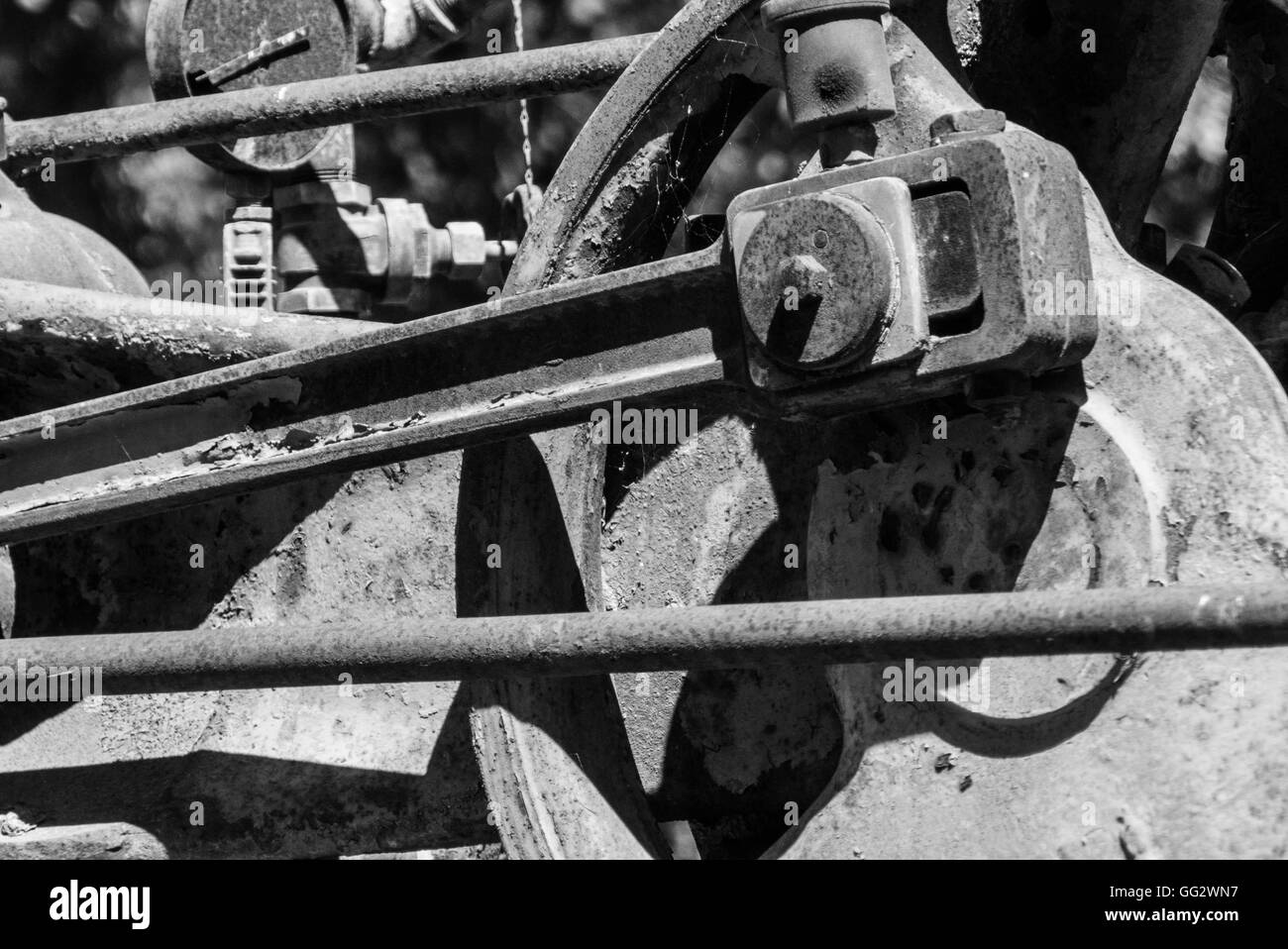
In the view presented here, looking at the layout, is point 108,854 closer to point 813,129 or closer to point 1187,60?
point 813,129

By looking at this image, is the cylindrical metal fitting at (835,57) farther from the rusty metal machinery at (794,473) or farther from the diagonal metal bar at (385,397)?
the diagonal metal bar at (385,397)

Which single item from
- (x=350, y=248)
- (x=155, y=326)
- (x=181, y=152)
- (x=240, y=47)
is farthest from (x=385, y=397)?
(x=181, y=152)

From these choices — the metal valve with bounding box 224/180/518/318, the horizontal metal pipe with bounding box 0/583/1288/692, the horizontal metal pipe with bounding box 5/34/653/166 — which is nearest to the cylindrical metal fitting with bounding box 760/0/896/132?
the horizontal metal pipe with bounding box 0/583/1288/692

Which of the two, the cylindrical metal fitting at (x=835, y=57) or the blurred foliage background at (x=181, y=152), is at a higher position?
the blurred foliage background at (x=181, y=152)

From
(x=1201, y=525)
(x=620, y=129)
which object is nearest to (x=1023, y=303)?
(x=1201, y=525)

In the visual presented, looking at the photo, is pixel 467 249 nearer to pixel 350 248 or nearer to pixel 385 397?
pixel 350 248

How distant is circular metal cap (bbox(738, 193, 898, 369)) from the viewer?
4.85 feet

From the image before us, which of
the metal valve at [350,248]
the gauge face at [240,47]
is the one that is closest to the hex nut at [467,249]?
the metal valve at [350,248]

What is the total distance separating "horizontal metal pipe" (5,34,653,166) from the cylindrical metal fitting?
65cm

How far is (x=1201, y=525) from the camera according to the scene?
61.9 inches

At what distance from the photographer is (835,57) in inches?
63.6

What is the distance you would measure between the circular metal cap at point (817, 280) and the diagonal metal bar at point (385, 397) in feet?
0.21

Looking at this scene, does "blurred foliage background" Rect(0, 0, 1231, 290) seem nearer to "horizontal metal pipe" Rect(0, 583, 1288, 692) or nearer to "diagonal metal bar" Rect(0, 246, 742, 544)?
"diagonal metal bar" Rect(0, 246, 742, 544)

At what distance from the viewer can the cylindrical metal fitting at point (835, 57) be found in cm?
161
